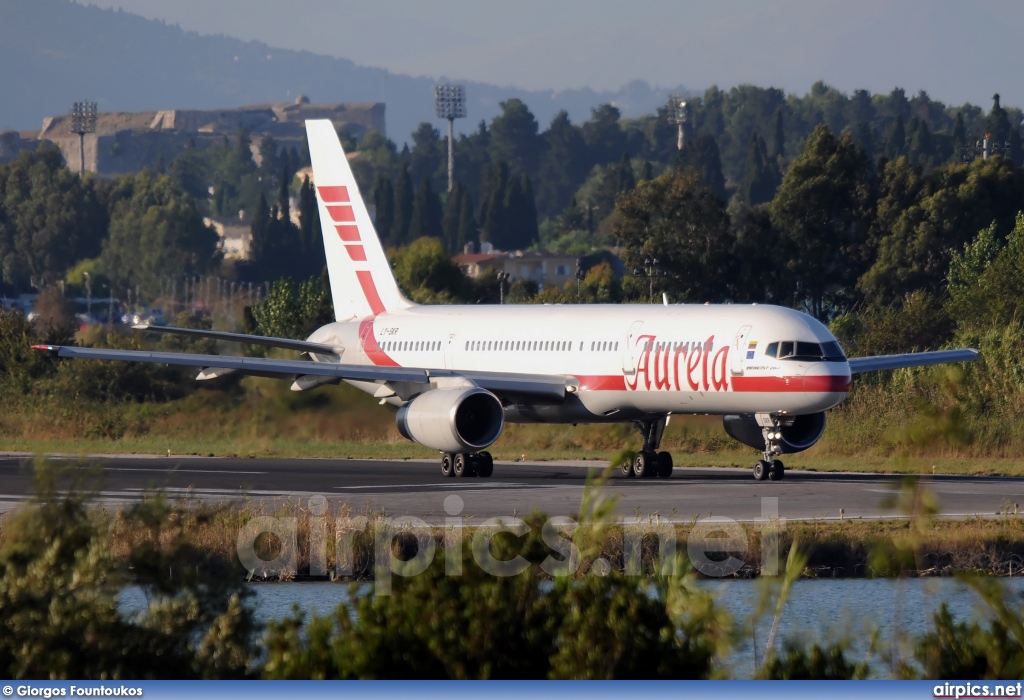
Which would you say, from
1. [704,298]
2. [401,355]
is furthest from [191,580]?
[704,298]

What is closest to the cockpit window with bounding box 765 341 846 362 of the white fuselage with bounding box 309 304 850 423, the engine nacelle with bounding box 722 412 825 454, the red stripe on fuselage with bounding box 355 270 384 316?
the white fuselage with bounding box 309 304 850 423

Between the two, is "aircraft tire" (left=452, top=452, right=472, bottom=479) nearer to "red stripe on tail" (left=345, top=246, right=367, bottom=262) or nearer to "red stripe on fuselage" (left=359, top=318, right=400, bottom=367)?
"red stripe on fuselage" (left=359, top=318, right=400, bottom=367)

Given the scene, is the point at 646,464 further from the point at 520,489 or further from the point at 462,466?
the point at 520,489

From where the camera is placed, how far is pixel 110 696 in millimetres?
9438

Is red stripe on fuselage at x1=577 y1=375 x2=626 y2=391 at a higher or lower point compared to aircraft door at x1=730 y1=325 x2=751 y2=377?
lower

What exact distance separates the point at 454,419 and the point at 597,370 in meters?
3.67

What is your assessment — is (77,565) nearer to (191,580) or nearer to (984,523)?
(191,580)

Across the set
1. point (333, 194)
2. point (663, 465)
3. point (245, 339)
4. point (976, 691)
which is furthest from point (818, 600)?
point (333, 194)

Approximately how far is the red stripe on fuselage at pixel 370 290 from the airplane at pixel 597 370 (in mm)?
2247

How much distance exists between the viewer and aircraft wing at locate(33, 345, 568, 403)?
36.1 m

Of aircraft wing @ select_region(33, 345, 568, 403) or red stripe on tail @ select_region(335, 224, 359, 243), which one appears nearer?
aircraft wing @ select_region(33, 345, 568, 403)

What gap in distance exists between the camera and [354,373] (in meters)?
37.0

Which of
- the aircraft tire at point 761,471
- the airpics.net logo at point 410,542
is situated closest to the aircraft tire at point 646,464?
the aircraft tire at point 761,471

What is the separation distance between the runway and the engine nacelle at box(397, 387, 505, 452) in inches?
34.3
